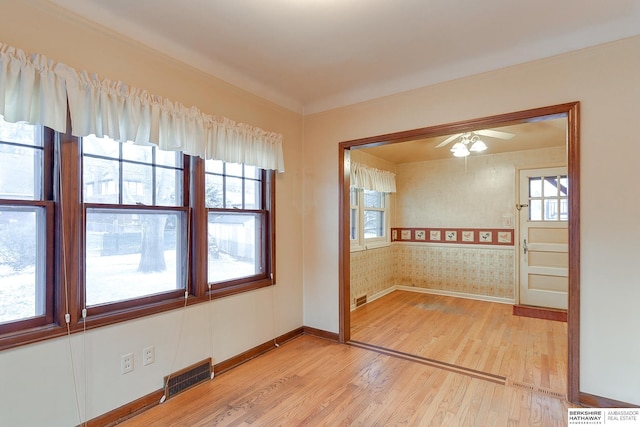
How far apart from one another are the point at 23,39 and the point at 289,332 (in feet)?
10.2

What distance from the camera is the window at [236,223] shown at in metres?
2.75

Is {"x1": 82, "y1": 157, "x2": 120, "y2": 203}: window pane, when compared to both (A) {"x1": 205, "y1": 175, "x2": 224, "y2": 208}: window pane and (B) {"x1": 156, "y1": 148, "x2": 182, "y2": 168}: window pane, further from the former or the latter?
(A) {"x1": 205, "y1": 175, "x2": 224, "y2": 208}: window pane

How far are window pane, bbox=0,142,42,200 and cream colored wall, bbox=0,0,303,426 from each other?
0.56 m

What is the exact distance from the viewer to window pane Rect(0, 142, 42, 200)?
1690mm

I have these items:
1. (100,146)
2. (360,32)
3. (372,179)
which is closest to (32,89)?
(100,146)

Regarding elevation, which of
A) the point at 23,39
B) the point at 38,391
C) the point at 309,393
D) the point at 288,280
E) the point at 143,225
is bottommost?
the point at 309,393

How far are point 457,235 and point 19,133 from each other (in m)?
5.63

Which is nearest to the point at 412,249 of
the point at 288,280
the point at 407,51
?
the point at 288,280

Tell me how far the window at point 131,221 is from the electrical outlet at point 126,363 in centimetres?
37

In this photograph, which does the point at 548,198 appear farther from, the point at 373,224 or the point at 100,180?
the point at 100,180

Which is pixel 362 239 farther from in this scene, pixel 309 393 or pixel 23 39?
pixel 23 39

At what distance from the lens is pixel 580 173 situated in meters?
2.26

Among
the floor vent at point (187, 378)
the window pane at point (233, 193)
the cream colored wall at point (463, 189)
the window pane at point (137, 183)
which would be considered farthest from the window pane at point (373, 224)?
the window pane at point (137, 183)

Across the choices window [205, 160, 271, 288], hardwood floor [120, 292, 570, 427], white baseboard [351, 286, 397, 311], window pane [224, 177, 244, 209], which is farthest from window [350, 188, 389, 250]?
window pane [224, 177, 244, 209]
